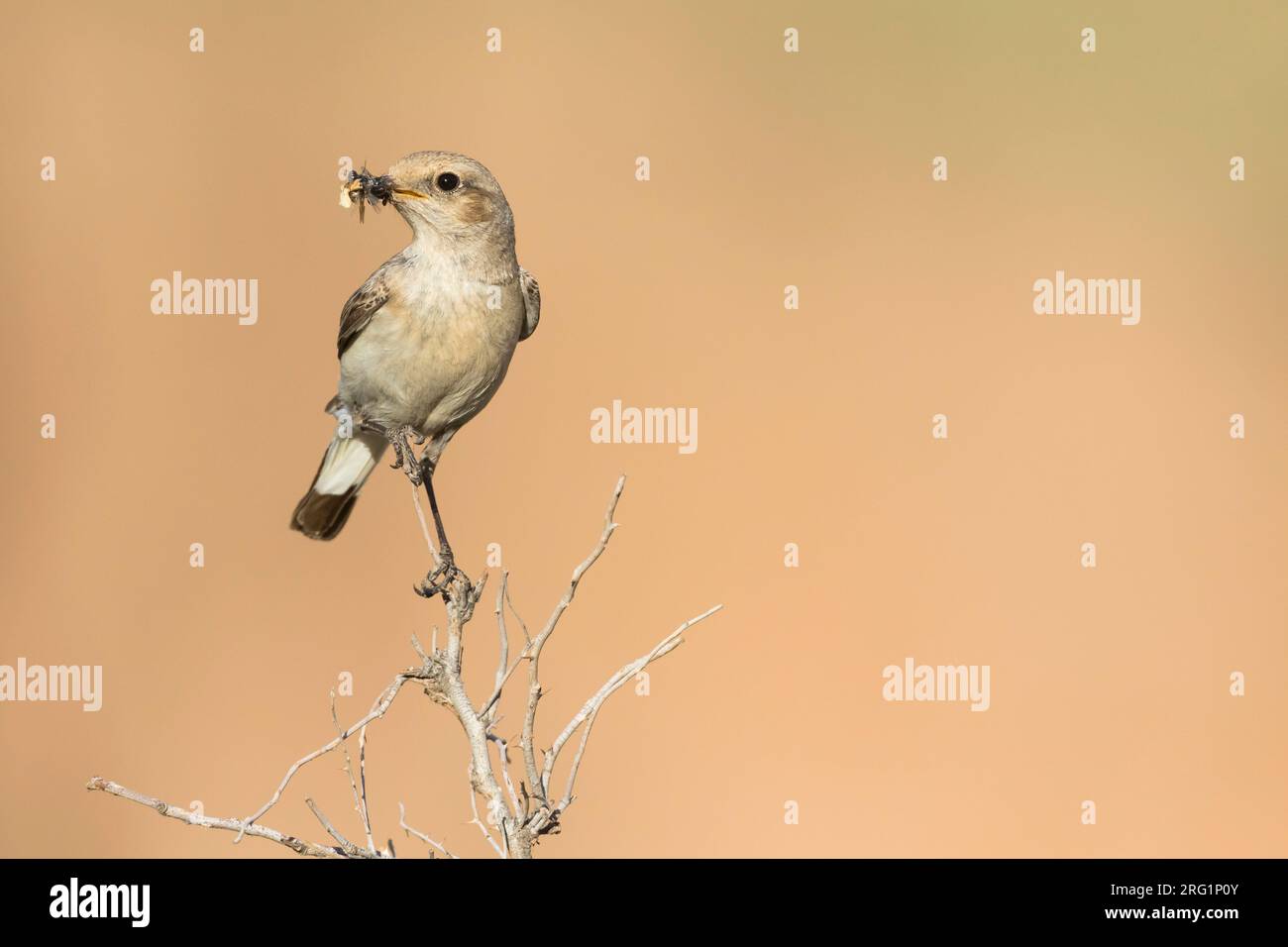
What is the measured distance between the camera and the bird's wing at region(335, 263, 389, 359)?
4895 millimetres

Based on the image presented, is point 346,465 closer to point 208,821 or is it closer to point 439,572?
point 439,572

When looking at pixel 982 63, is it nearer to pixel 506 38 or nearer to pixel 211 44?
pixel 506 38

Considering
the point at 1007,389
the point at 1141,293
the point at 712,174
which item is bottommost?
the point at 1007,389

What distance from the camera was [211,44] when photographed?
35.7ft

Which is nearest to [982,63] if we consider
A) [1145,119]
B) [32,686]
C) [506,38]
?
[1145,119]

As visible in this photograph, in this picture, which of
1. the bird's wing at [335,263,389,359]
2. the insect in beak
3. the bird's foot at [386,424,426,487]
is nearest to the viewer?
the insect in beak

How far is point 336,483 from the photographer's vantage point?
5.56m

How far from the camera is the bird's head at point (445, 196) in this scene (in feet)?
15.3

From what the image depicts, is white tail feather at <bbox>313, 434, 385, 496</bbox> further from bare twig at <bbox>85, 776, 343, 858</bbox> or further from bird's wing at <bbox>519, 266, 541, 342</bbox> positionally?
bare twig at <bbox>85, 776, 343, 858</bbox>

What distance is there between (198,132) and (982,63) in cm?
690

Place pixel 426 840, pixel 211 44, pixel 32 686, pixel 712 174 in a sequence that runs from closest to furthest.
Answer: pixel 426 840
pixel 32 686
pixel 211 44
pixel 712 174

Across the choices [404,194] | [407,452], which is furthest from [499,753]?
[404,194]

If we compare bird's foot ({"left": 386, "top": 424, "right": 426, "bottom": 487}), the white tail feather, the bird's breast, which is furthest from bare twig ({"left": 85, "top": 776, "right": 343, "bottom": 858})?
the white tail feather

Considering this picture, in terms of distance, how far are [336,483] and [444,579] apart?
5.49 feet
